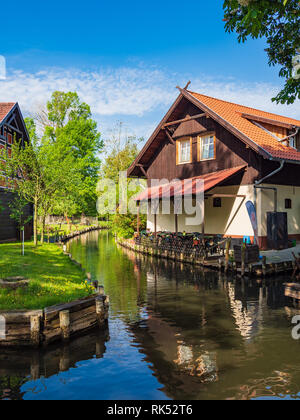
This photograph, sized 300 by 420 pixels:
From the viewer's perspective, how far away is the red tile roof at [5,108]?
23.8 meters

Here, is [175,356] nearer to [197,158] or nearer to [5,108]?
[197,158]

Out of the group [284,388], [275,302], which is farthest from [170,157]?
[284,388]

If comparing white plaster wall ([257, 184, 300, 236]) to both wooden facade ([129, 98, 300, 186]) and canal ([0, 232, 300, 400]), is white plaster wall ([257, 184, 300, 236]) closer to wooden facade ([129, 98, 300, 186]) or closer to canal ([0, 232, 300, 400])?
wooden facade ([129, 98, 300, 186])

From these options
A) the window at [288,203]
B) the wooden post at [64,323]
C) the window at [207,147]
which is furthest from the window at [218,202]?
the wooden post at [64,323]

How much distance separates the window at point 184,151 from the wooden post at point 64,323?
17.7m

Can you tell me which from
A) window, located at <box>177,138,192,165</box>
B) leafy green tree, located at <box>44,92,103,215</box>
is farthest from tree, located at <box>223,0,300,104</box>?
leafy green tree, located at <box>44,92,103,215</box>

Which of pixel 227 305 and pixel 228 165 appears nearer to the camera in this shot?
pixel 227 305

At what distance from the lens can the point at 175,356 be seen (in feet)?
24.6

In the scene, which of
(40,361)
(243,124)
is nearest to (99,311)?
(40,361)
